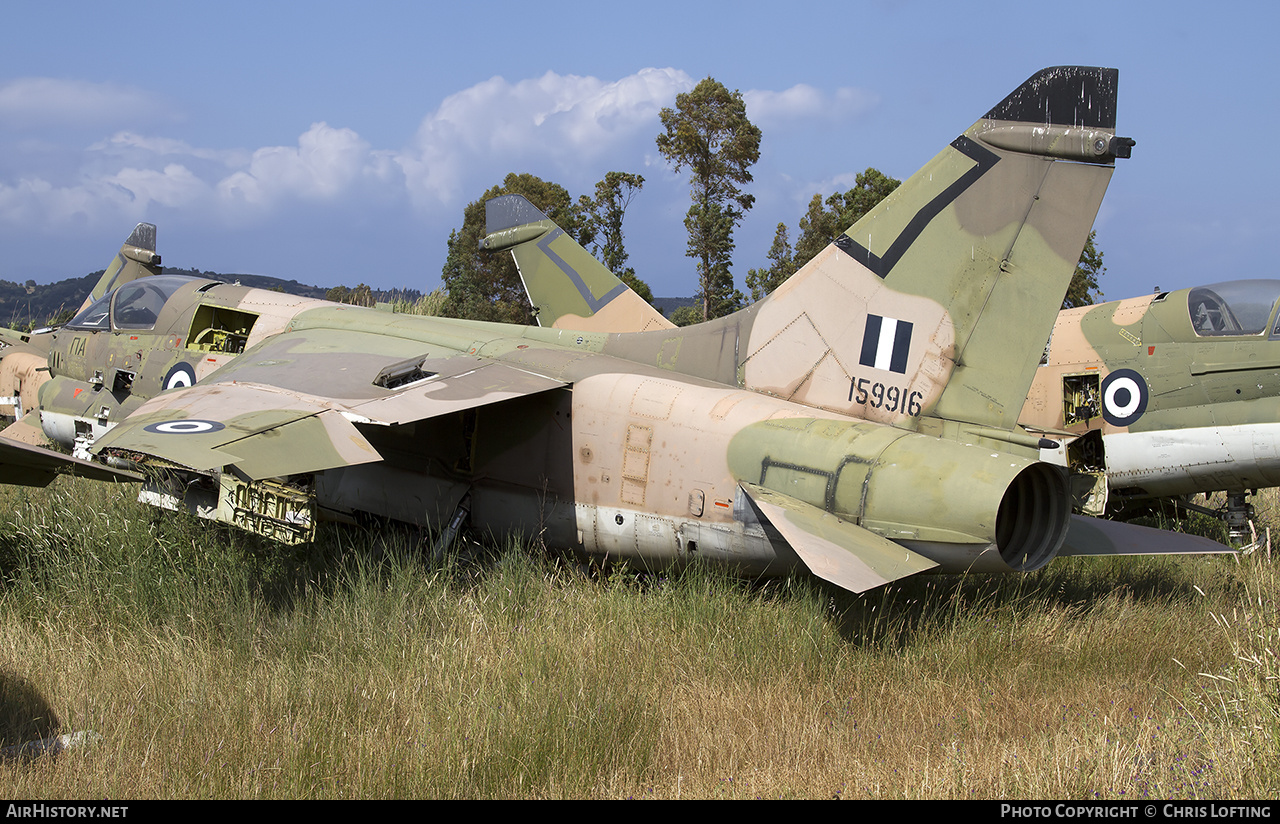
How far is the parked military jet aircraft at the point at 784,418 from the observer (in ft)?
17.9

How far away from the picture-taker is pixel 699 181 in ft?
93.0

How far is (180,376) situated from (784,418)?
20.2 ft

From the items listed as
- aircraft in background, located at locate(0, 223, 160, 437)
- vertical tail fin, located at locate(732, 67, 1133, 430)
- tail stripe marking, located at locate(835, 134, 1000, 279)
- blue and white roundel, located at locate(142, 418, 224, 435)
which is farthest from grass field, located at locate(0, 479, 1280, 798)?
aircraft in background, located at locate(0, 223, 160, 437)

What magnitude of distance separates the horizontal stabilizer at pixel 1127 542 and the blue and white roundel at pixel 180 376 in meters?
7.87

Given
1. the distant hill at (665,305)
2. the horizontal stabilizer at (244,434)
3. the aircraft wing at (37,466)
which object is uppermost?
the distant hill at (665,305)

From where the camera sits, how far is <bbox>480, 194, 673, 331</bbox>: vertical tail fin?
12072 millimetres

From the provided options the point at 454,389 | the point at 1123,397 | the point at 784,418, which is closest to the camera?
the point at 784,418

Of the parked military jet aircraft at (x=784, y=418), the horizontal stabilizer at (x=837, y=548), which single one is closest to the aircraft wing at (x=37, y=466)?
the parked military jet aircraft at (x=784, y=418)

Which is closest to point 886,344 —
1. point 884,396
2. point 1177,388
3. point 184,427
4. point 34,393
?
point 884,396

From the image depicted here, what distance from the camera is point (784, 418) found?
240 inches

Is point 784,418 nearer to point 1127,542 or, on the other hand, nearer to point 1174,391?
point 1127,542

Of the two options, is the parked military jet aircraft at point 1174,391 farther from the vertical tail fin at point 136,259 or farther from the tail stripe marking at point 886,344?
the vertical tail fin at point 136,259
